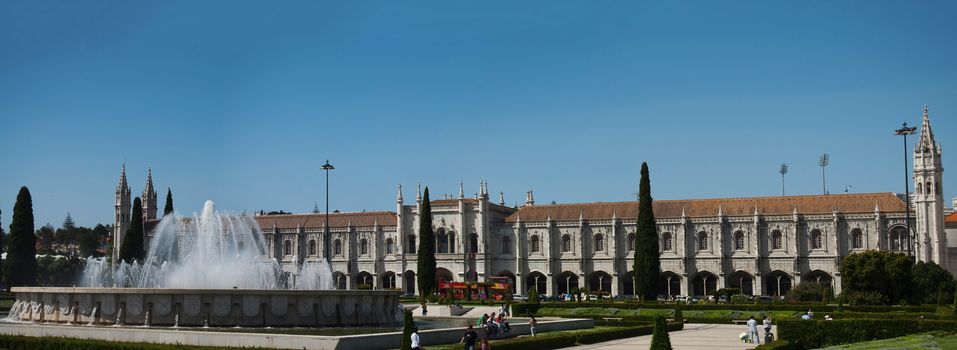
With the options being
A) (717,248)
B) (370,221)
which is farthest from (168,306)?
(370,221)

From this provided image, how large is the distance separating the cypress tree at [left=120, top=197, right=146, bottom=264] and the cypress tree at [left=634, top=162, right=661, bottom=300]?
41.4 metres

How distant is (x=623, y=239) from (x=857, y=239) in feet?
56.1

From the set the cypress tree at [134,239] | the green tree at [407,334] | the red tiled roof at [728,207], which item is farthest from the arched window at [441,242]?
the green tree at [407,334]

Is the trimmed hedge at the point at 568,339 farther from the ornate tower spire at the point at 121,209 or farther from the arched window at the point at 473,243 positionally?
the ornate tower spire at the point at 121,209

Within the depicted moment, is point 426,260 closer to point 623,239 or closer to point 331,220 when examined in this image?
point 623,239

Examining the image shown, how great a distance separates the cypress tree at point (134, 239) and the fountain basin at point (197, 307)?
48.1 metres

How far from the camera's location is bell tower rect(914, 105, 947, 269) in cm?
6544

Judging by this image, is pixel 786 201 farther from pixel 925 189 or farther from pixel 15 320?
pixel 15 320

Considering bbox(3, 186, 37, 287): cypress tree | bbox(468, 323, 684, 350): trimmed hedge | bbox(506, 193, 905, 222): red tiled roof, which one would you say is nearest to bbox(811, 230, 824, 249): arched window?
bbox(506, 193, 905, 222): red tiled roof

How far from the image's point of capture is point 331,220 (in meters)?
91.1

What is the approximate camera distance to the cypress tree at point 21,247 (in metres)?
73.4

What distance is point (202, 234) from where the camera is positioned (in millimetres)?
47875

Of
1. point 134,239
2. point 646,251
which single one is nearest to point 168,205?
point 134,239

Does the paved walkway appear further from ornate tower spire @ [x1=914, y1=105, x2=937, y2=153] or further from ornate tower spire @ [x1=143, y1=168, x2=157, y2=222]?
ornate tower spire @ [x1=143, y1=168, x2=157, y2=222]
